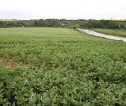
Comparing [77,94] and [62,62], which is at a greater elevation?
[77,94]

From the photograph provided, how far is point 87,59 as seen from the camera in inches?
626

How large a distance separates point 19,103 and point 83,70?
213 inches

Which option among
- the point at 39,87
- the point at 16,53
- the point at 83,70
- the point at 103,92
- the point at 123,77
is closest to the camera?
the point at 103,92

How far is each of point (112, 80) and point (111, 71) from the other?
613 mm

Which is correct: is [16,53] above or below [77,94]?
below

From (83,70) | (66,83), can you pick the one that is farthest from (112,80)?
(66,83)

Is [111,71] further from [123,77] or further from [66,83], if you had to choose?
[66,83]

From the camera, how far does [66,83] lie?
8250 millimetres

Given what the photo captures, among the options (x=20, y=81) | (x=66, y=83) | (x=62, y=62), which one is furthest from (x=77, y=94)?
(x=62, y=62)

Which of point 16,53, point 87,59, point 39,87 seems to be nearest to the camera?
point 39,87

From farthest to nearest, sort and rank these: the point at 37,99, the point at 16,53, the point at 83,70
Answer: the point at 16,53 → the point at 83,70 → the point at 37,99

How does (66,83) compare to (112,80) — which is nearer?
(66,83)

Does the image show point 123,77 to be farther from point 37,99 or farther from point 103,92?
point 37,99

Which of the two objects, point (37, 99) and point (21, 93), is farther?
point (21, 93)
